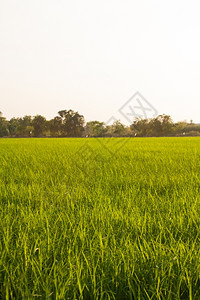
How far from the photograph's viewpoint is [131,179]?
3061 millimetres

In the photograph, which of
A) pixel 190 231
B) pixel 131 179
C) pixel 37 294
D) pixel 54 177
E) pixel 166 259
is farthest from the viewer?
pixel 54 177

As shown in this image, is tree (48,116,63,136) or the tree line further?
tree (48,116,63,136)

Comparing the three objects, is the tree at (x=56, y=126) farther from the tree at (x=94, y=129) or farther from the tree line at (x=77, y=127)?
the tree at (x=94, y=129)

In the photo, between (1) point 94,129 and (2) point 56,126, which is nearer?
(1) point 94,129

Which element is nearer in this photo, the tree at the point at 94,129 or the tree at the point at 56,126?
the tree at the point at 94,129

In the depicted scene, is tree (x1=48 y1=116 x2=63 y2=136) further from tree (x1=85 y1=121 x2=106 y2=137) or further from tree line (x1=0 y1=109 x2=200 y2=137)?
tree (x1=85 y1=121 x2=106 y2=137)

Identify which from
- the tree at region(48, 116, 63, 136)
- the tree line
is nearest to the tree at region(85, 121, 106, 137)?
the tree line

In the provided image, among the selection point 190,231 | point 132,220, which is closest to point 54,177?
point 132,220

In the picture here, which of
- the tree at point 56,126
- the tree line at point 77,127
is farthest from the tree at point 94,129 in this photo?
the tree at point 56,126

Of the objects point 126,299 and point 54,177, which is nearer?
point 126,299

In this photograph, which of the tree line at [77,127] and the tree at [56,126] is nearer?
the tree line at [77,127]

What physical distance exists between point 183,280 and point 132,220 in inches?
22.5

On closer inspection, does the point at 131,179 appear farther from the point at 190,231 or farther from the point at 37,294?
the point at 37,294

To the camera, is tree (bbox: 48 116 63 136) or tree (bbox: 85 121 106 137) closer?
tree (bbox: 85 121 106 137)
